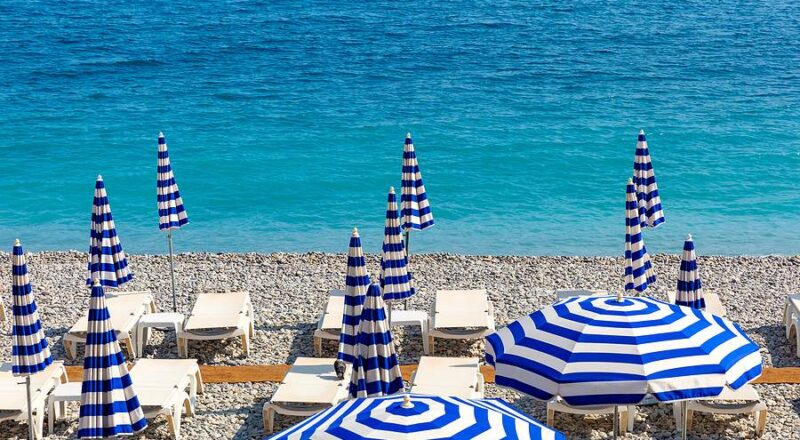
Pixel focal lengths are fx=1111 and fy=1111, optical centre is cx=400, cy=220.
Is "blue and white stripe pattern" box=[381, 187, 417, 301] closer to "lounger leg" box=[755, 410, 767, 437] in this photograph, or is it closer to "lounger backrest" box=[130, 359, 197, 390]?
"lounger backrest" box=[130, 359, 197, 390]

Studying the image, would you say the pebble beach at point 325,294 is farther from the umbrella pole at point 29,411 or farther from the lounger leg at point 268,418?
the umbrella pole at point 29,411

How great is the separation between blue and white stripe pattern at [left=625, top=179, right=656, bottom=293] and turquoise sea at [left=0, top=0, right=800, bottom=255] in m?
7.91

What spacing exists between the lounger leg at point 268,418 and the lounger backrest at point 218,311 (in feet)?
7.24

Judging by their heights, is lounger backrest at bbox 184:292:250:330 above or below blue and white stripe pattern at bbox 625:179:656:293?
below

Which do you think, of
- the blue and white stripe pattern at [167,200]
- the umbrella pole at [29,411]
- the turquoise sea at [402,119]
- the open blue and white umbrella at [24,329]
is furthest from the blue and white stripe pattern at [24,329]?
the turquoise sea at [402,119]

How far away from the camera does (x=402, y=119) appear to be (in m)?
32.0

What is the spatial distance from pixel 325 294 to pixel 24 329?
21.0 feet

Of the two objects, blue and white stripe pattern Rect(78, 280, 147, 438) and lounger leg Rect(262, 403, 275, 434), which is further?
lounger leg Rect(262, 403, 275, 434)

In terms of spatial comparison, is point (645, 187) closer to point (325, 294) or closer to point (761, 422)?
point (761, 422)

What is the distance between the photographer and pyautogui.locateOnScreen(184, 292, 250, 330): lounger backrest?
14.2 m

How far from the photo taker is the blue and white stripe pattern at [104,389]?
9594mm

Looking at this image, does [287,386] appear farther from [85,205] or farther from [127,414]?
[85,205]

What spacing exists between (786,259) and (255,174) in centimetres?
1391

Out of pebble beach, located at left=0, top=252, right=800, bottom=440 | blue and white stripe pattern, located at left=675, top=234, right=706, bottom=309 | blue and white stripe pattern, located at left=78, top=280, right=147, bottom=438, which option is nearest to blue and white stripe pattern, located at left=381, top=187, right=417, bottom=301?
pebble beach, located at left=0, top=252, right=800, bottom=440
